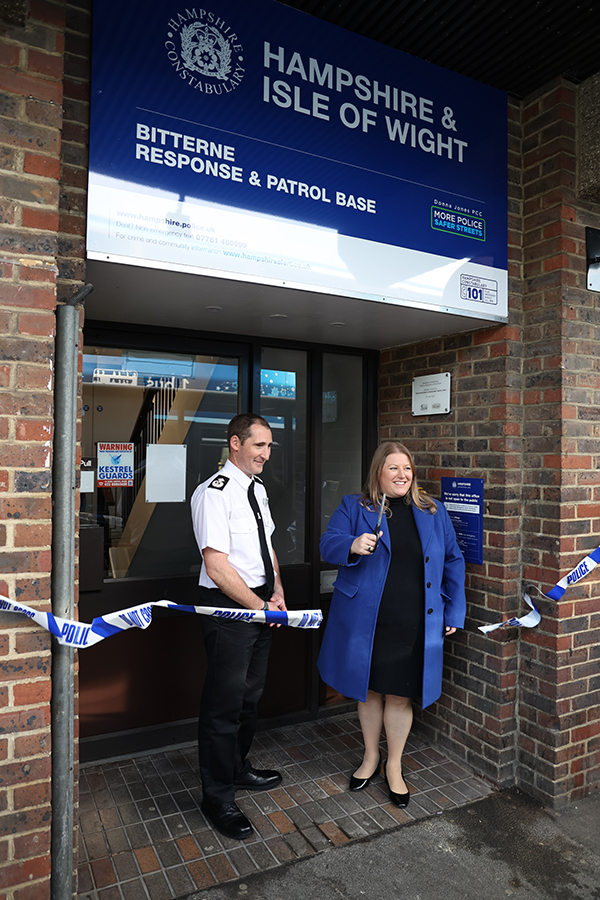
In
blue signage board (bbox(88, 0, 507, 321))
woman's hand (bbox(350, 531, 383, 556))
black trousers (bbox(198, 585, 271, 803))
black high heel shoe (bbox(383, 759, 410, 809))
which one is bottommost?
black high heel shoe (bbox(383, 759, 410, 809))

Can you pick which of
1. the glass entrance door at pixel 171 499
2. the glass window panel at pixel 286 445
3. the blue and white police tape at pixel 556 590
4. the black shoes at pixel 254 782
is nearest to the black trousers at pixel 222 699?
the black shoes at pixel 254 782

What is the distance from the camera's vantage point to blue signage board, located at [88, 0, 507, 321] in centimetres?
233

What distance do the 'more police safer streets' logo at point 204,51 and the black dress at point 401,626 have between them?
7.53ft

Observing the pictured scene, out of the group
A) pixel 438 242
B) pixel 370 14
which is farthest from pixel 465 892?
pixel 370 14

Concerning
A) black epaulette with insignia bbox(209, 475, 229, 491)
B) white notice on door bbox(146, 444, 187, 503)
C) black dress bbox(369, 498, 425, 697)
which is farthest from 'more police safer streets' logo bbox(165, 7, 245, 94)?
black dress bbox(369, 498, 425, 697)

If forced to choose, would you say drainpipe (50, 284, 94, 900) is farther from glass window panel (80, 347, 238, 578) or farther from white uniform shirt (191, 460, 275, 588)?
glass window panel (80, 347, 238, 578)

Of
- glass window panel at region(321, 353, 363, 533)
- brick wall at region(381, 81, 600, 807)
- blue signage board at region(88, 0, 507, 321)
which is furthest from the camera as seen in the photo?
glass window panel at region(321, 353, 363, 533)

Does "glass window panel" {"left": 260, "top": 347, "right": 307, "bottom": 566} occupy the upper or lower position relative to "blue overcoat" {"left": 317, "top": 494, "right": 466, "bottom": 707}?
upper

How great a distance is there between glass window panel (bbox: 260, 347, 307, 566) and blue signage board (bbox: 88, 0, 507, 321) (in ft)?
4.30

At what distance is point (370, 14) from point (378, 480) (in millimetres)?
2270

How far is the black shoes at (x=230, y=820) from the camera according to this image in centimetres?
279

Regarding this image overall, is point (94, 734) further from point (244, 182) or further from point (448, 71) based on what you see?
point (448, 71)

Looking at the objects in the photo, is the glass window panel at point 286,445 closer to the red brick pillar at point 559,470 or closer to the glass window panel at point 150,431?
the glass window panel at point 150,431

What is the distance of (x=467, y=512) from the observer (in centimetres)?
354
